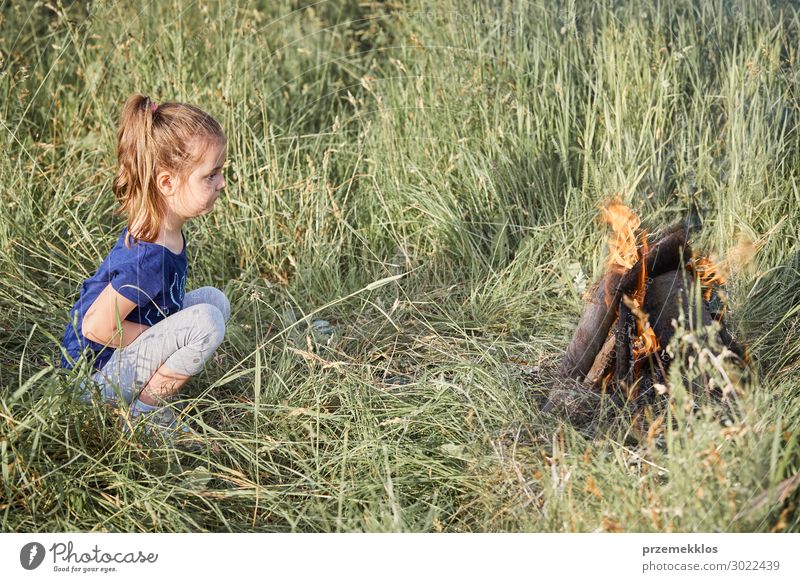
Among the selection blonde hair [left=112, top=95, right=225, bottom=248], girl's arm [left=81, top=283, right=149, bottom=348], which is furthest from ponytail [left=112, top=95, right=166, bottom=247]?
girl's arm [left=81, top=283, right=149, bottom=348]

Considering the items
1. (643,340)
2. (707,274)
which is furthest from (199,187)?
(707,274)

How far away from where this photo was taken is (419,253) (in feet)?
11.2

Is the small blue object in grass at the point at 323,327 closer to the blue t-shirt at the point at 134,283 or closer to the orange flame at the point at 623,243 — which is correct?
the blue t-shirt at the point at 134,283

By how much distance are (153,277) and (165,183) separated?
28 cm

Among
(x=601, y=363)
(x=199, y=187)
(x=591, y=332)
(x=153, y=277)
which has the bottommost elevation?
(x=601, y=363)

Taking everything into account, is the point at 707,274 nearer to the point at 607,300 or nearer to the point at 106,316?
the point at 607,300

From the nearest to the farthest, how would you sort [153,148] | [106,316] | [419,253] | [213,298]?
[106,316], [153,148], [213,298], [419,253]

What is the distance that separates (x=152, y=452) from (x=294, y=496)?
390 millimetres

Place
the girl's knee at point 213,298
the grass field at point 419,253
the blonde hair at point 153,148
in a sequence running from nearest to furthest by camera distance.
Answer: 1. the grass field at point 419,253
2. the blonde hair at point 153,148
3. the girl's knee at point 213,298

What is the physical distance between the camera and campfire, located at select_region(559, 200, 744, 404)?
2.44 meters

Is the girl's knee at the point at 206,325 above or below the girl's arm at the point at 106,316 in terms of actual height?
below

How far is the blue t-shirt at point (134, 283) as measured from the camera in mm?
2412

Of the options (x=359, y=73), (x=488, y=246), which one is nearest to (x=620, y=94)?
(x=488, y=246)

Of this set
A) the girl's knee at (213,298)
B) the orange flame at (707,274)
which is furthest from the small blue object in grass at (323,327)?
the orange flame at (707,274)
